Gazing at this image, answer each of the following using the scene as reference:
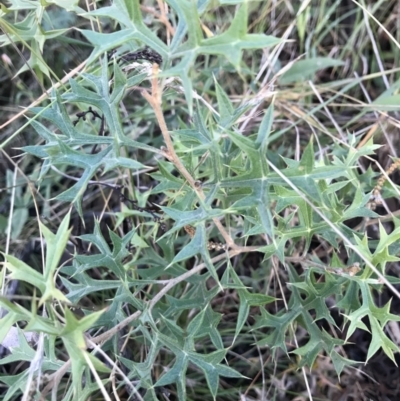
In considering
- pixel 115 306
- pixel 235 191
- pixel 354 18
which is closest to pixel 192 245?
pixel 235 191

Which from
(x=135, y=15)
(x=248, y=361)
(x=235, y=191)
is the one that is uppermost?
(x=135, y=15)

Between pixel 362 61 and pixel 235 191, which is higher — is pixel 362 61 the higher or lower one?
the lower one

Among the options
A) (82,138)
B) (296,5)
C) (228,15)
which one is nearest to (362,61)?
(296,5)

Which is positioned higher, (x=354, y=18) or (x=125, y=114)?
(x=125, y=114)

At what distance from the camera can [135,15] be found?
0.85m

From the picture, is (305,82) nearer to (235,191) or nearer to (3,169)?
(235,191)

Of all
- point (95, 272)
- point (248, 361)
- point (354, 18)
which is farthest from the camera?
point (354, 18)

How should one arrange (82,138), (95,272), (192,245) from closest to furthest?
(192,245) < (82,138) < (95,272)

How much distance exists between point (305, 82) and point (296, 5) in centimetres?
38

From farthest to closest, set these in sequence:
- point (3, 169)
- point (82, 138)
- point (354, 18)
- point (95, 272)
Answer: point (354, 18) → point (3, 169) → point (95, 272) → point (82, 138)

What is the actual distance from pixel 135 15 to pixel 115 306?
631mm

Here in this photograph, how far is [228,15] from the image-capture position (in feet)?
6.48

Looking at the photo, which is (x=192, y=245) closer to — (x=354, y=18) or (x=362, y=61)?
(x=362, y=61)

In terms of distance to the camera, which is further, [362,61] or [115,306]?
[362,61]
